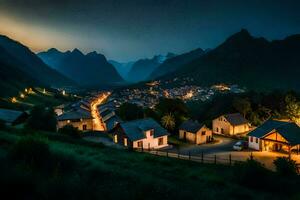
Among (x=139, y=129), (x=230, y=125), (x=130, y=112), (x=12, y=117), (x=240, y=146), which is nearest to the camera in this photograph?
(x=240, y=146)

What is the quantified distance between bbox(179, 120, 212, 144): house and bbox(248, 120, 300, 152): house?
8890mm

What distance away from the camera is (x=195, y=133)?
51812mm

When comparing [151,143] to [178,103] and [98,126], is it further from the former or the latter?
[98,126]

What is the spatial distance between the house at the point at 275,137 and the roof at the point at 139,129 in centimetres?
1583

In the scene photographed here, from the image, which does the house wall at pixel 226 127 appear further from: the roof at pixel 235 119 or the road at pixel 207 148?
the road at pixel 207 148

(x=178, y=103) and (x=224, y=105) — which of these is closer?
(x=178, y=103)

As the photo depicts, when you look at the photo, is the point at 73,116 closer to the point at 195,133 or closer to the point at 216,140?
the point at 195,133

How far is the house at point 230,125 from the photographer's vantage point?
60284mm

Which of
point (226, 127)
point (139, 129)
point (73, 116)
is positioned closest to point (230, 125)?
point (226, 127)

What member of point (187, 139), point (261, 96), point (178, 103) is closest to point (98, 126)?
point (178, 103)

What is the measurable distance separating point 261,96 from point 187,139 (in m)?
41.3

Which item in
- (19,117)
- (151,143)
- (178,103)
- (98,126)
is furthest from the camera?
(98,126)

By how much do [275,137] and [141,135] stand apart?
21.8 m

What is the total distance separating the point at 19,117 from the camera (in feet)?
174
